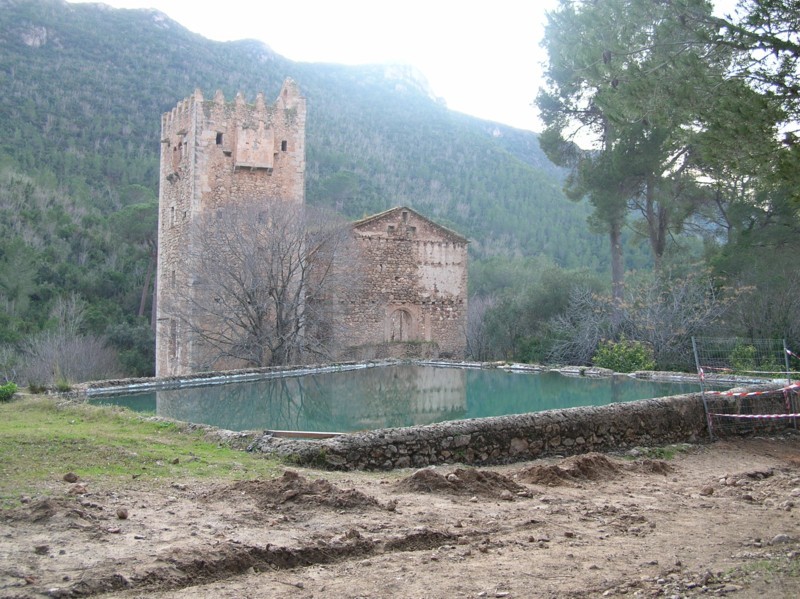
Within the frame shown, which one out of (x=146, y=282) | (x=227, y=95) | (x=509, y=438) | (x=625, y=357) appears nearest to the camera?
(x=509, y=438)

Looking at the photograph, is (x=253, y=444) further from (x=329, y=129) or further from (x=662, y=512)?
(x=329, y=129)

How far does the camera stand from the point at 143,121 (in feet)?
187

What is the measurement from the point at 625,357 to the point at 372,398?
28.0 feet

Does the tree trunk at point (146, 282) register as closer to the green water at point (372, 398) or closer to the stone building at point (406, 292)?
the stone building at point (406, 292)

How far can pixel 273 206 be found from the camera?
22281 millimetres

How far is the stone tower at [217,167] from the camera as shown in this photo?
24141 mm

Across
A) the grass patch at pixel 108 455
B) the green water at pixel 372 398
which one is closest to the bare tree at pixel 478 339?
the green water at pixel 372 398

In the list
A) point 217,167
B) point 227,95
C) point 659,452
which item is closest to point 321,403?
point 659,452

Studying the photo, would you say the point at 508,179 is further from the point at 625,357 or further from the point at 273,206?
the point at 625,357

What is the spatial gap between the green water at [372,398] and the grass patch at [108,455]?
1.63 metres

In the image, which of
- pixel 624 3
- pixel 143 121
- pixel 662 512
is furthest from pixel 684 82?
pixel 143 121

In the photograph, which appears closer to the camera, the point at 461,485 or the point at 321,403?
the point at 461,485

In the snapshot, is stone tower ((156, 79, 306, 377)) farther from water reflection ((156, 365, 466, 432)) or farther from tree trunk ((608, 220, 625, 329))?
tree trunk ((608, 220, 625, 329))

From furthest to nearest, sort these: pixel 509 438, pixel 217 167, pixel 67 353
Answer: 1. pixel 67 353
2. pixel 217 167
3. pixel 509 438
